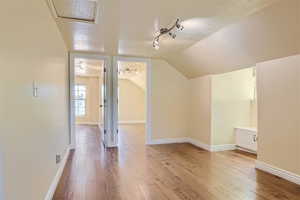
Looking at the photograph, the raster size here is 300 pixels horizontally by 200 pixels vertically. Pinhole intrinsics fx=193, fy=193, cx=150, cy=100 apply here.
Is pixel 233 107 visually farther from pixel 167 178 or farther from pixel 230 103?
pixel 167 178

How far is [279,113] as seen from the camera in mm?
2793

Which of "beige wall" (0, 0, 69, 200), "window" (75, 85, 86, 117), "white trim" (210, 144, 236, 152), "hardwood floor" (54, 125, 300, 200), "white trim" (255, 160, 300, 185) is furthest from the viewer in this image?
"window" (75, 85, 86, 117)

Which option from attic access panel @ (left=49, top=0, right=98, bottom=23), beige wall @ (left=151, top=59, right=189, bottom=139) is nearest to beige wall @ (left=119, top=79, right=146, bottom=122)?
beige wall @ (left=151, top=59, right=189, bottom=139)

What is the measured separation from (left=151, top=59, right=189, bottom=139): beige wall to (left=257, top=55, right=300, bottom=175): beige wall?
2065mm

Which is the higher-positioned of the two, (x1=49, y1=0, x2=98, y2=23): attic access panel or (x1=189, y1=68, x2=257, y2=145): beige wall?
(x1=49, y1=0, x2=98, y2=23): attic access panel

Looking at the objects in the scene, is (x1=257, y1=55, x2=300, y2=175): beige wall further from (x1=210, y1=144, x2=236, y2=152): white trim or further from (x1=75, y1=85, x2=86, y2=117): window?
(x1=75, y1=85, x2=86, y2=117): window

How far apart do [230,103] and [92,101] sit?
6.24m

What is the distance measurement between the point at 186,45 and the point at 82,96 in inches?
251

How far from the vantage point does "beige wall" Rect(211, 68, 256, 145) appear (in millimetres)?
4211

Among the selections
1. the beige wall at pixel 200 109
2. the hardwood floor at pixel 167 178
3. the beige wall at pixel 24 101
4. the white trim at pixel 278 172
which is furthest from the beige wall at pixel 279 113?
the beige wall at pixel 24 101

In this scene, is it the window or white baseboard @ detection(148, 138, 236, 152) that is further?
the window

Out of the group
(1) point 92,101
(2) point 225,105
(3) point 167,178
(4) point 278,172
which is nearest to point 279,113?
(4) point 278,172

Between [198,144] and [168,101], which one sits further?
[168,101]

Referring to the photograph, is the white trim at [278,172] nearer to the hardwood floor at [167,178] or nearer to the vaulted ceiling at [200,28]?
the hardwood floor at [167,178]
